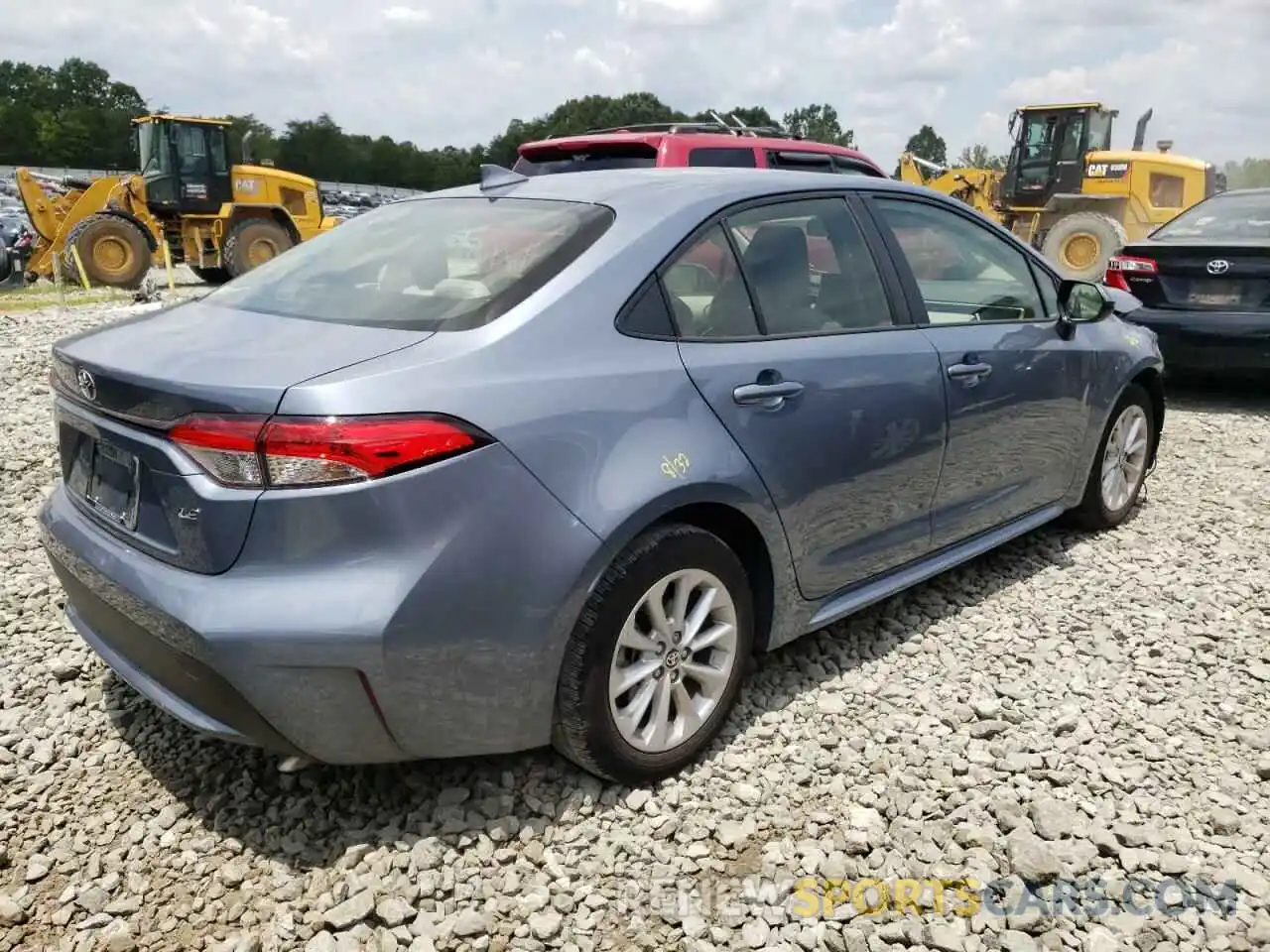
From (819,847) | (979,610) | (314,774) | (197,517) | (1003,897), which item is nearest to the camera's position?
(197,517)

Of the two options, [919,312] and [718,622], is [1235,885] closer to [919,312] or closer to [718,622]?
[718,622]

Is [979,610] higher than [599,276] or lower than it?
lower

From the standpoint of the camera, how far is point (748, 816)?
2682mm

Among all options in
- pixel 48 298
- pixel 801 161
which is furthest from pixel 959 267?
pixel 48 298

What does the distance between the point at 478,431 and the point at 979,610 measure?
2424 mm

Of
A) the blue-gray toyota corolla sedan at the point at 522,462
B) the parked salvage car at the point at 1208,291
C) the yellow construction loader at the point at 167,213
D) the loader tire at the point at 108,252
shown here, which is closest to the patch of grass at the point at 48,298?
the loader tire at the point at 108,252

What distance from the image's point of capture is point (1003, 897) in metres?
2.40

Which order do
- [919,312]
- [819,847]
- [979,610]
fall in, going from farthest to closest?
[979,610], [919,312], [819,847]

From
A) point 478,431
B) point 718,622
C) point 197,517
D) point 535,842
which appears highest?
point 478,431

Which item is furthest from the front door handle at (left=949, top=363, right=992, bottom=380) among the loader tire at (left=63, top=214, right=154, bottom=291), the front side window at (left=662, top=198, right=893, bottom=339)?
the loader tire at (left=63, top=214, right=154, bottom=291)

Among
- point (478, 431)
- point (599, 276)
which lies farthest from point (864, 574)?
point (478, 431)

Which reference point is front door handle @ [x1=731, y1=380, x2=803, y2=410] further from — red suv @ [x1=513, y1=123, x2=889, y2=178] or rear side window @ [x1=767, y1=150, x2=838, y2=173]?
rear side window @ [x1=767, y1=150, x2=838, y2=173]

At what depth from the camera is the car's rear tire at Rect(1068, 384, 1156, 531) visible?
456cm

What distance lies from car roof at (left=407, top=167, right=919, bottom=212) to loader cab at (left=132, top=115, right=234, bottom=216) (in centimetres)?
1578
